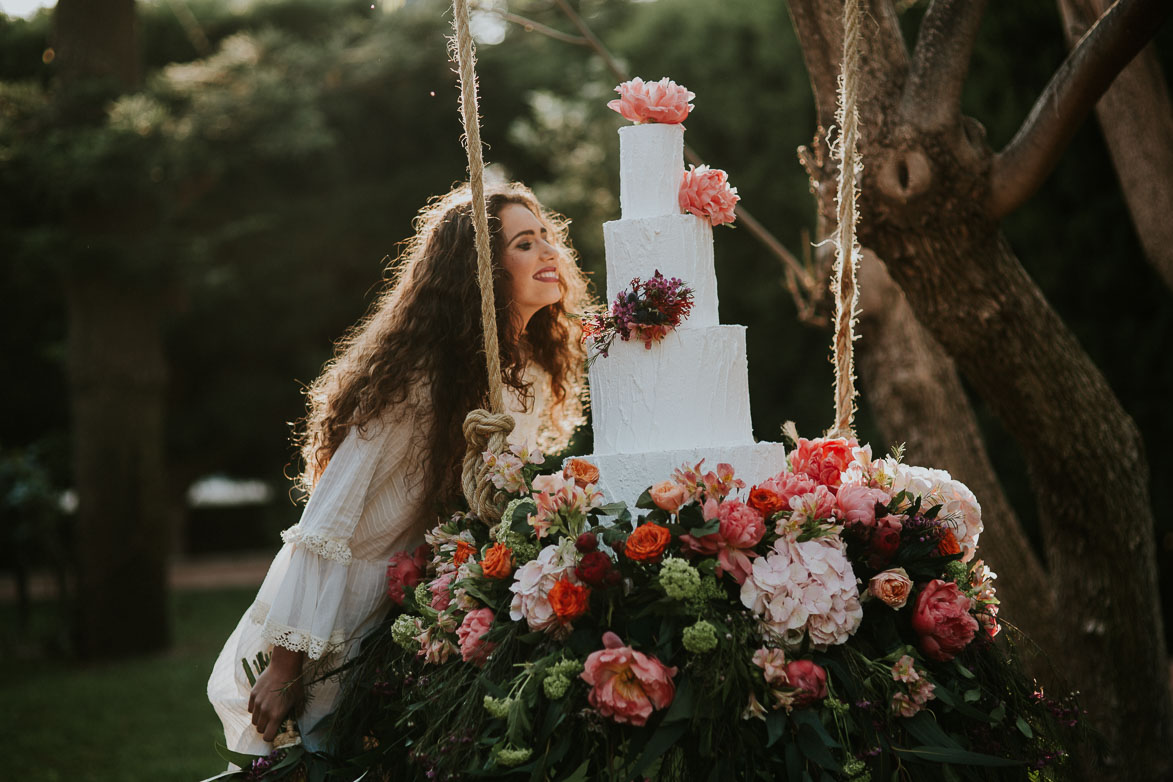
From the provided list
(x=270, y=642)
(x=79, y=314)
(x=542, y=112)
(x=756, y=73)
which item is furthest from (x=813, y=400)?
(x=270, y=642)

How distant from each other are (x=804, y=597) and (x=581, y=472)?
22.5 inches

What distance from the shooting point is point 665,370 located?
264 cm

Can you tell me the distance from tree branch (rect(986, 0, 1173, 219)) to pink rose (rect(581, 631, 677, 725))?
217 centimetres

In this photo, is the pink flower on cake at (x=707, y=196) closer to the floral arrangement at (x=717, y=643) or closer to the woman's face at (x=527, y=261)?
the woman's face at (x=527, y=261)

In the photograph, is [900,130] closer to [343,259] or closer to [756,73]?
[756,73]

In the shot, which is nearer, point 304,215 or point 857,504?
point 857,504

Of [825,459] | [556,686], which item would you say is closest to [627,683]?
[556,686]

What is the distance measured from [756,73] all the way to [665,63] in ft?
3.25

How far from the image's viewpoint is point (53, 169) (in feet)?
31.2

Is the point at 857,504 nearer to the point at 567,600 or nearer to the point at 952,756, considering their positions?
the point at 952,756

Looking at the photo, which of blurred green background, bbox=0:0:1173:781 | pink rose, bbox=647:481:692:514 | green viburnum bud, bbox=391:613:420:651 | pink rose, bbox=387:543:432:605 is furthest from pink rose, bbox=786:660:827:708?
blurred green background, bbox=0:0:1173:781

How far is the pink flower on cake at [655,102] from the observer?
2.72 m

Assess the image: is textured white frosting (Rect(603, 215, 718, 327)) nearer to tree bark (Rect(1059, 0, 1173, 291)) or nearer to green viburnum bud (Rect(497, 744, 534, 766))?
green viburnum bud (Rect(497, 744, 534, 766))

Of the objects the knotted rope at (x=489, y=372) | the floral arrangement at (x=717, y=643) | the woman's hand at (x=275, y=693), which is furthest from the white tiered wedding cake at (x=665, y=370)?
the woman's hand at (x=275, y=693)
